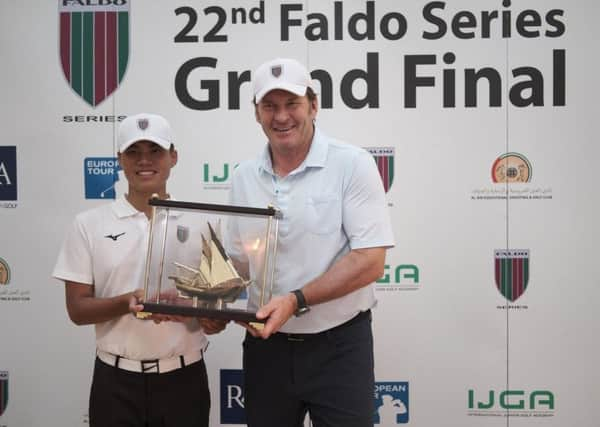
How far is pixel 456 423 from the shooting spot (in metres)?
3.04

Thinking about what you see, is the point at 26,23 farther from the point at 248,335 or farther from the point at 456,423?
the point at 456,423

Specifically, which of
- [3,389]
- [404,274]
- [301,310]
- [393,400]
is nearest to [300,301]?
[301,310]

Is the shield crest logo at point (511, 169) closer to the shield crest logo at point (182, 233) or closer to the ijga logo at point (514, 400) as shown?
the ijga logo at point (514, 400)

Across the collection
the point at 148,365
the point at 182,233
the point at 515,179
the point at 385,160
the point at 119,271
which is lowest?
the point at 148,365

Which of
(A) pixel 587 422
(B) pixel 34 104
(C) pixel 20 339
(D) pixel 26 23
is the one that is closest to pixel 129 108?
(B) pixel 34 104

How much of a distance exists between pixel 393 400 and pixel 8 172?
2.44 meters

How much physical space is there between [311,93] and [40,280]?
204 centimetres

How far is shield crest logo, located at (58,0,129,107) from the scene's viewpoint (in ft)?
9.86

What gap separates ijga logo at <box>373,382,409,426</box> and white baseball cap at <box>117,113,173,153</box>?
6.05 ft

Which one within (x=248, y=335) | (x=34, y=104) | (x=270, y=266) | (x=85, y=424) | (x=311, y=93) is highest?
(x=34, y=104)

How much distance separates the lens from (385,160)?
9.80 feet

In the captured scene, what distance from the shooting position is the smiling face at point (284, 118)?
179 cm

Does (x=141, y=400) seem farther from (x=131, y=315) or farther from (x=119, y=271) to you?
(x=119, y=271)

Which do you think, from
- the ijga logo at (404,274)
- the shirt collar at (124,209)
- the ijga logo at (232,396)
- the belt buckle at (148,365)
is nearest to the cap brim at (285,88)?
the shirt collar at (124,209)
